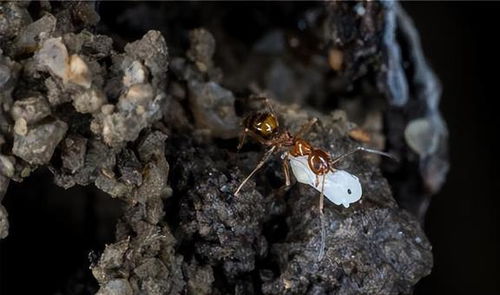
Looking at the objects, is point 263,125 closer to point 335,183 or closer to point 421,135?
point 335,183

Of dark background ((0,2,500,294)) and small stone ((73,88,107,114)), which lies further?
dark background ((0,2,500,294))

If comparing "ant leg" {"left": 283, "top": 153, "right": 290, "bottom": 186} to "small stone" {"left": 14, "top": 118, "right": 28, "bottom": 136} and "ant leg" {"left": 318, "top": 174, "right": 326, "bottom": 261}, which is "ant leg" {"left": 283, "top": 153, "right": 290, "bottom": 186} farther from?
"small stone" {"left": 14, "top": 118, "right": 28, "bottom": 136}

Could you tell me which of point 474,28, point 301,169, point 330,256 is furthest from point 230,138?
point 474,28

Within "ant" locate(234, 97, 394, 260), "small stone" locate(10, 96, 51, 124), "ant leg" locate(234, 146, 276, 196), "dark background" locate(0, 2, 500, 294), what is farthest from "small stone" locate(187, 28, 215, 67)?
"dark background" locate(0, 2, 500, 294)

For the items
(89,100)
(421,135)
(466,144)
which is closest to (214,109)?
(89,100)

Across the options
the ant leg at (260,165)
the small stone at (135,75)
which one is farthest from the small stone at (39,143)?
the ant leg at (260,165)

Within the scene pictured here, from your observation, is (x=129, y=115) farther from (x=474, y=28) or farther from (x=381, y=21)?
(x=474, y=28)
